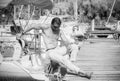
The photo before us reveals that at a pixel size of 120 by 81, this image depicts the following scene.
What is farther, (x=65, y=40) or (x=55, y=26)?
(x=65, y=40)

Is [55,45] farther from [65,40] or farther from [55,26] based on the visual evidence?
[55,26]

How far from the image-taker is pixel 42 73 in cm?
459

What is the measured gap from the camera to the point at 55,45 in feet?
15.2

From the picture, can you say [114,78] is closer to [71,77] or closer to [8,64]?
[71,77]

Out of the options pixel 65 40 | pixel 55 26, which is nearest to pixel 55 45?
pixel 65 40

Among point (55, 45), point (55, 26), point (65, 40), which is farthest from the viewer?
point (65, 40)

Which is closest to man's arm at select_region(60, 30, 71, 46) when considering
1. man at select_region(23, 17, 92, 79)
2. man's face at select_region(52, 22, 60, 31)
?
man at select_region(23, 17, 92, 79)

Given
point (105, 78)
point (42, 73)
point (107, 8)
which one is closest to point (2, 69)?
point (42, 73)

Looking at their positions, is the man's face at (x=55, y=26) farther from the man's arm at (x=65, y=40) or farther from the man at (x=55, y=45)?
the man's arm at (x=65, y=40)

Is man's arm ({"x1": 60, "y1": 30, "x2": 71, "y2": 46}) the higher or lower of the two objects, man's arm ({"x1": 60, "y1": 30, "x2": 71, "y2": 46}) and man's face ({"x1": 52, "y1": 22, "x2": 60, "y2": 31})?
the lower

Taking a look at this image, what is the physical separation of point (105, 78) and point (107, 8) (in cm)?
3560

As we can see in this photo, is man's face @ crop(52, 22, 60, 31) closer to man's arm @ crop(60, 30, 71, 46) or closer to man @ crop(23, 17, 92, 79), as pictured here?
man @ crop(23, 17, 92, 79)

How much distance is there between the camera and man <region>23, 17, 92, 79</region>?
4.38 m

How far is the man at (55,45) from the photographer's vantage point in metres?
4.38
